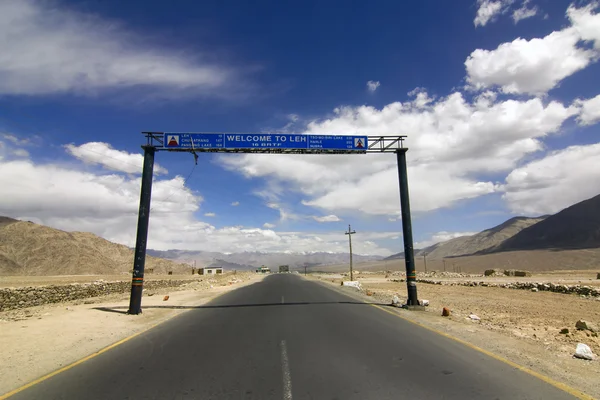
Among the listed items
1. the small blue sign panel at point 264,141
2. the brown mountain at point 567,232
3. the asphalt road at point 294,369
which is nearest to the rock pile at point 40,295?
the small blue sign panel at point 264,141

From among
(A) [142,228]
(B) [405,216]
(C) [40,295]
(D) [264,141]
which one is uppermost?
(D) [264,141]

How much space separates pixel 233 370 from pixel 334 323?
6501mm

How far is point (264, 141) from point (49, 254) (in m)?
107

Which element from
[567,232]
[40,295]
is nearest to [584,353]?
[40,295]

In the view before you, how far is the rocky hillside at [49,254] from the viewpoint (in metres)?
94.7

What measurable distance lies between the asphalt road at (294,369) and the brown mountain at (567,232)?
545ft

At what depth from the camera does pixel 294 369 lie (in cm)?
723

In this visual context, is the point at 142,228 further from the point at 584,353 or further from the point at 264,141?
the point at 584,353

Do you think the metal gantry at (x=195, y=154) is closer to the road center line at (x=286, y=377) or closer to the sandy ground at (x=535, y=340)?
the sandy ground at (x=535, y=340)

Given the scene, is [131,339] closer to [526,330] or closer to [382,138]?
[526,330]

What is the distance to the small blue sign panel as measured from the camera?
19.3 metres

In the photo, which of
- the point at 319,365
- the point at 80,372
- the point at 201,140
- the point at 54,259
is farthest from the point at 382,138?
the point at 54,259

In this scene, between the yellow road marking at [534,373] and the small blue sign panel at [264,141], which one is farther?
the small blue sign panel at [264,141]

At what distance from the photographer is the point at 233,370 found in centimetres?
722
